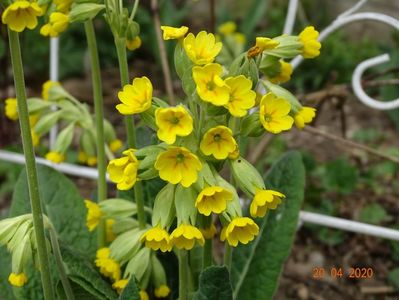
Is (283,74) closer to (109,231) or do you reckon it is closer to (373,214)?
(109,231)

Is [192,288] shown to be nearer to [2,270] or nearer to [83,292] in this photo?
[83,292]

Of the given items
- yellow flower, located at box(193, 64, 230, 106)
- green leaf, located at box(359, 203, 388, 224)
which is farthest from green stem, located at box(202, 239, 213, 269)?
green leaf, located at box(359, 203, 388, 224)

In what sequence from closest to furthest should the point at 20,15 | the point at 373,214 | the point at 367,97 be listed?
the point at 20,15, the point at 367,97, the point at 373,214

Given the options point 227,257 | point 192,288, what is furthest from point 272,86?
point 192,288

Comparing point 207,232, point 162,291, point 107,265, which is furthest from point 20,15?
point 162,291

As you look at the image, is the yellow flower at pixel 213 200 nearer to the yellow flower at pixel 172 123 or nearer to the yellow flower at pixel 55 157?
the yellow flower at pixel 172 123

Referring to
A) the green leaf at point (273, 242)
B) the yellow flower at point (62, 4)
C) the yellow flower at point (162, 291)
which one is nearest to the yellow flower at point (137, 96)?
the yellow flower at point (62, 4)
